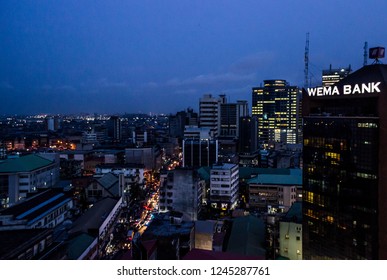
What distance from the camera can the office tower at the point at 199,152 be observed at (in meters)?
17.8

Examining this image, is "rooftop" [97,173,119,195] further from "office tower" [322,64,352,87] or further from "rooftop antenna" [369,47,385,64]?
"office tower" [322,64,352,87]

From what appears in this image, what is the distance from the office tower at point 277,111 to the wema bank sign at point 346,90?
24067 millimetres

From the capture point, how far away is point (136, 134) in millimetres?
31594

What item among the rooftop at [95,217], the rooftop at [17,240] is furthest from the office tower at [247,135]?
the rooftop at [17,240]

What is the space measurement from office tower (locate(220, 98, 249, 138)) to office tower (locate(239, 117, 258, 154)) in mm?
1453

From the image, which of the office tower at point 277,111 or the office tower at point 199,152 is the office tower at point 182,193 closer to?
the office tower at point 199,152

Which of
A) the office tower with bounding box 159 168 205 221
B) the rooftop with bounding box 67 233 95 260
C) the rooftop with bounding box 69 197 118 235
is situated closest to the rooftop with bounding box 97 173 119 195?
the rooftop with bounding box 69 197 118 235

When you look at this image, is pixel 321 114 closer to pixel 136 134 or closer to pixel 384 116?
pixel 384 116

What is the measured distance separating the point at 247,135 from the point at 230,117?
312cm

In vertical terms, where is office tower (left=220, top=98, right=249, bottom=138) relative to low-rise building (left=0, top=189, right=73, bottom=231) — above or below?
above

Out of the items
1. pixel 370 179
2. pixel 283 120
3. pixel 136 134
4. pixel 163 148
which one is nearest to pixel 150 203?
pixel 370 179

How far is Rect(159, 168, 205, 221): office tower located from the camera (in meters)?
10.6

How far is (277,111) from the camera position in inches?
1291

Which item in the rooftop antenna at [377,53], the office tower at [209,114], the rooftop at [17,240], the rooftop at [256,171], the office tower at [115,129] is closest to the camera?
the rooftop at [17,240]
